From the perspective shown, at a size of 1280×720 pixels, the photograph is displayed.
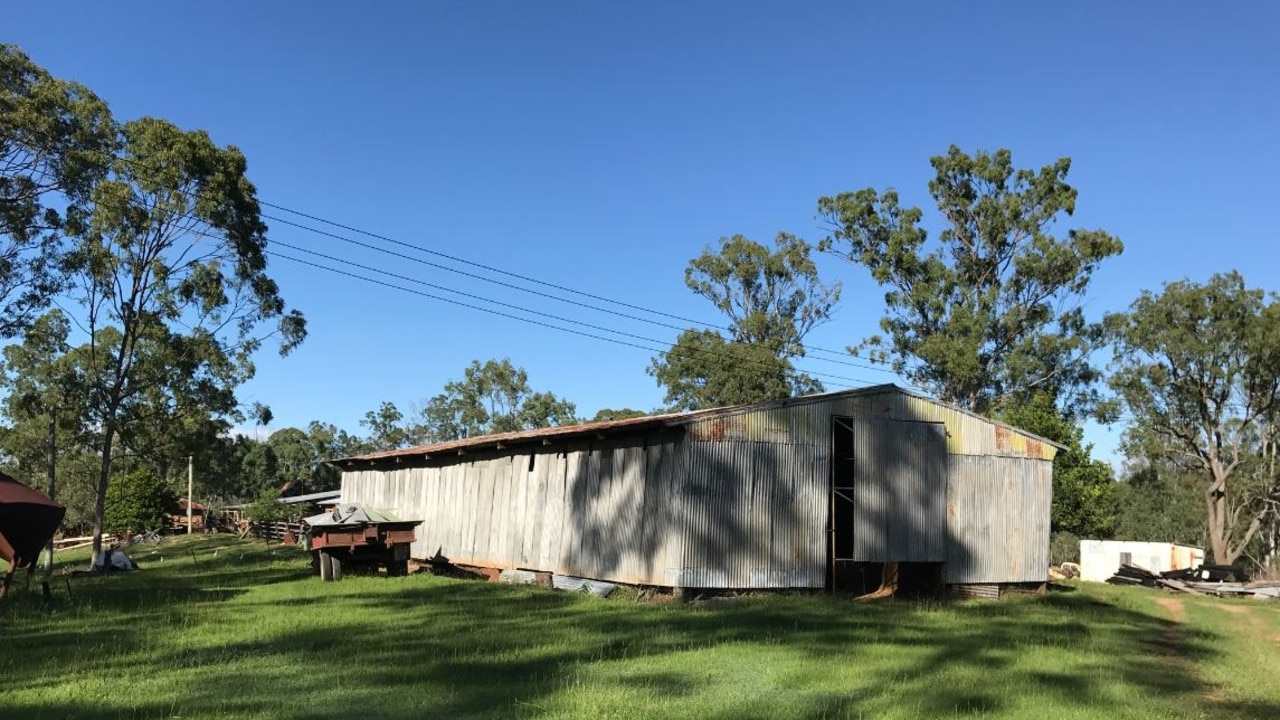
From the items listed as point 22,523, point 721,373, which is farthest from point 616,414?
point 22,523

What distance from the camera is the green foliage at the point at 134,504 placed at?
156 feet

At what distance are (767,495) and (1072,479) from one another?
20676 millimetres

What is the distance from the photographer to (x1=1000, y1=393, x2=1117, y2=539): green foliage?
32.9 meters

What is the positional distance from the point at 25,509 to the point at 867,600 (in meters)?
14.5

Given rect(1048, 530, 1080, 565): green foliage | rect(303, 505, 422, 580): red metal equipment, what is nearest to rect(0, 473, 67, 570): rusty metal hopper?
rect(303, 505, 422, 580): red metal equipment

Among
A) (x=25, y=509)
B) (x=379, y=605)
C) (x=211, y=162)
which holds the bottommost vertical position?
(x=379, y=605)

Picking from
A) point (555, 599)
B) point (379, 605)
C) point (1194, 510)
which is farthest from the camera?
point (1194, 510)

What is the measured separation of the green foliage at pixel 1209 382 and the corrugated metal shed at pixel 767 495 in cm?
2886

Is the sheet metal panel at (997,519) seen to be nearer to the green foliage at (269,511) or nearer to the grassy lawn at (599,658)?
the grassy lawn at (599,658)

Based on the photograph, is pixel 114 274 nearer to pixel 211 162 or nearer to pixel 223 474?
pixel 211 162

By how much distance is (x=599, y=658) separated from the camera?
9.91m

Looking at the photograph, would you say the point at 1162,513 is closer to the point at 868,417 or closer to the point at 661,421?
the point at 868,417

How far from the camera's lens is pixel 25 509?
13664mm

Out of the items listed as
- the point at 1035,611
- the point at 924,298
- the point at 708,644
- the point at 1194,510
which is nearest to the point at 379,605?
the point at 708,644
